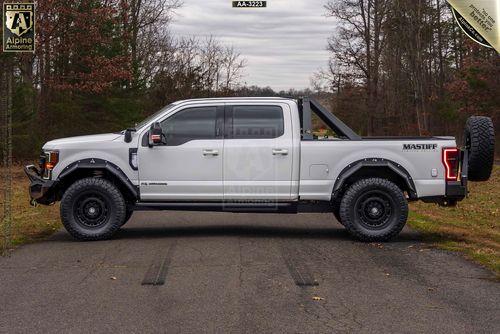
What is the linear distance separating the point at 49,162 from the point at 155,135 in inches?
65.6

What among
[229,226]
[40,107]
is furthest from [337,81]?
[229,226]

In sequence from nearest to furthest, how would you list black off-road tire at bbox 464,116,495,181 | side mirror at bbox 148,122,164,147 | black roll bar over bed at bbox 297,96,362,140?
black off-road tire at bbox 464,116,495,181 → side mirror at bbox 148,122,164,147 → black roll bar over bed at bbox 297,96,362,140

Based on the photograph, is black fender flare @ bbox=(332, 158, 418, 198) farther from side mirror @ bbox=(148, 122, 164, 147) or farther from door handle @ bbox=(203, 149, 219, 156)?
side mirror @ bbox=(148, 122, 164, 147)

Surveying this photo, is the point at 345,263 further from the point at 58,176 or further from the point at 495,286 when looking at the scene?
the point at 58,176

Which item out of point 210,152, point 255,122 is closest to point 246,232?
point 210,152

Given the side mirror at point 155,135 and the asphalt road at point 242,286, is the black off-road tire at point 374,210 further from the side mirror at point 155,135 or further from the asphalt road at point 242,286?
the side mirror at point 155,135

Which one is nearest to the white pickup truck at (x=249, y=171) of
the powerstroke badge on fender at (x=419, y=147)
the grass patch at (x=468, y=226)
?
the powerstroke badge on fender at (x=419, y=147)

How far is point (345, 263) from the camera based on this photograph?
8.80 meters

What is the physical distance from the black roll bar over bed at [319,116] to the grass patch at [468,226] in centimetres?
207

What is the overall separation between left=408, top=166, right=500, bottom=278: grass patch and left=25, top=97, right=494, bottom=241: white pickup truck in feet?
2.44

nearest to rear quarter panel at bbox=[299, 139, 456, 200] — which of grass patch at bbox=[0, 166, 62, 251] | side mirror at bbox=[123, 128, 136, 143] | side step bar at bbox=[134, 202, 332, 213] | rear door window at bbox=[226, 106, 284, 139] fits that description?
side step bar at bbox=[134, 202, 332, 213]

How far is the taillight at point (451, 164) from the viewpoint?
10.5 m

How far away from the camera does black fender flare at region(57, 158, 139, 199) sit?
10.6 meters

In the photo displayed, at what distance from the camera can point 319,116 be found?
11.1 metres
